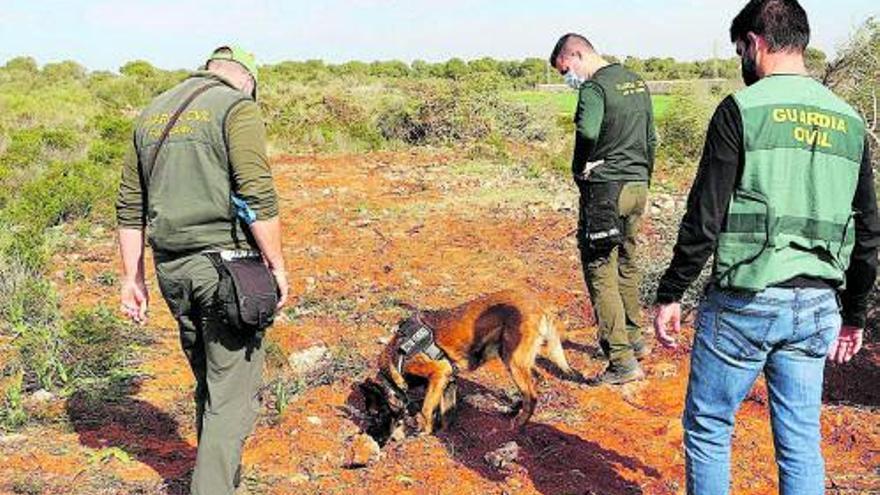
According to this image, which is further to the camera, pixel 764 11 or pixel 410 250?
pixel 410 250

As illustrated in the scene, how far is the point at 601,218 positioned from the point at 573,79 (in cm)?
90

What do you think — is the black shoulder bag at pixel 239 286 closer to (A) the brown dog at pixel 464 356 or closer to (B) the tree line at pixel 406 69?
(A) the brown dog at pixel 464 356

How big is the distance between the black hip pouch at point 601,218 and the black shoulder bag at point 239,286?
87.0 inches

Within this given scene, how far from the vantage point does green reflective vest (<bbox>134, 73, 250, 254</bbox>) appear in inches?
120

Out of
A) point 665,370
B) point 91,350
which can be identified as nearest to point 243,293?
point 91,350

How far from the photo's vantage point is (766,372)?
271cm

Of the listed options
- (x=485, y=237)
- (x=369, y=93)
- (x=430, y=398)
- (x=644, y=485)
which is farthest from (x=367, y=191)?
(x=369, y=93)

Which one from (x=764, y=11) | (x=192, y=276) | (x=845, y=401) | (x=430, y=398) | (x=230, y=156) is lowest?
(x=845, y=401)

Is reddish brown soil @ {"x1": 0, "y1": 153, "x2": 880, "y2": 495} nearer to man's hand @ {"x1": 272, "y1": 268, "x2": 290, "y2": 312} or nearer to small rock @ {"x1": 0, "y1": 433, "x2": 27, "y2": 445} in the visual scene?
small rock @ {"x1": 0, "y1": 433, "x2": 27, "y2": 445}

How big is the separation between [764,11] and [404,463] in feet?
9.20

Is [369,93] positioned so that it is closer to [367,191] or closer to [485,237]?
[367,191]

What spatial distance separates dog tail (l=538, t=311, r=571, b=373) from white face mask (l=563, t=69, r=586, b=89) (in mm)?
1430

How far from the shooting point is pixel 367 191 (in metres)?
11.8

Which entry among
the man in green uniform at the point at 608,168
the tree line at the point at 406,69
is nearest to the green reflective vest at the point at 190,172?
the man in green uniform at the point at 608,168
